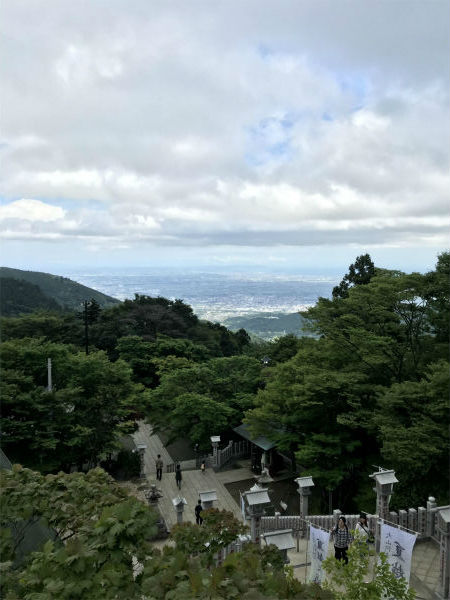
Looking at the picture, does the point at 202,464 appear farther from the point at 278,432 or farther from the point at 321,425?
the point at 321,425

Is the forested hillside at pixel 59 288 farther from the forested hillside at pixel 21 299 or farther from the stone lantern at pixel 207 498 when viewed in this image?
the stone lantern at pixel 207 498

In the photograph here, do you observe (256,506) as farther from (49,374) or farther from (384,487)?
(49,374)

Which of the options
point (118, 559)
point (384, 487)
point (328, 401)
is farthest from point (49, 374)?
point (118, 559)

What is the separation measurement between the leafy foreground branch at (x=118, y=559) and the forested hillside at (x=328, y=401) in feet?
23.6

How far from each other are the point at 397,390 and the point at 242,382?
10.7 metres

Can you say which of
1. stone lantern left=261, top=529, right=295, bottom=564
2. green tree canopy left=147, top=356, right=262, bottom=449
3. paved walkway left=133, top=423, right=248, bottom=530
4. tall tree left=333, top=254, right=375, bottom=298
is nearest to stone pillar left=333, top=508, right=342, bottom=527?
stone lantern left=261, top=529, right=295, bottom=564

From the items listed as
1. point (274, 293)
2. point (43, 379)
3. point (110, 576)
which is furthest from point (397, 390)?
point (274, 293)

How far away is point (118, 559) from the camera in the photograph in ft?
13.6

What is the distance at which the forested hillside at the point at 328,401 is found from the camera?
12211 mm

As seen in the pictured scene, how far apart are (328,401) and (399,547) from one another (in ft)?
21.1

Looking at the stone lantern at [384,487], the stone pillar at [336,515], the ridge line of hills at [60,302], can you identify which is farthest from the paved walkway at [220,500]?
the ridge line of hills at [60,302]

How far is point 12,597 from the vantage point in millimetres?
3613

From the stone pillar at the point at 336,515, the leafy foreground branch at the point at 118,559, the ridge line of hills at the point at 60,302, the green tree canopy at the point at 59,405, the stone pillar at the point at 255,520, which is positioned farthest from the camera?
the ridge line of hills at the point at 60,302

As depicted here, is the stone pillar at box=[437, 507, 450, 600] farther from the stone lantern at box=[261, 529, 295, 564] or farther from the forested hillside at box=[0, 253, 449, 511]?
the stone lantern at box=[261, 529, 295, 564]
